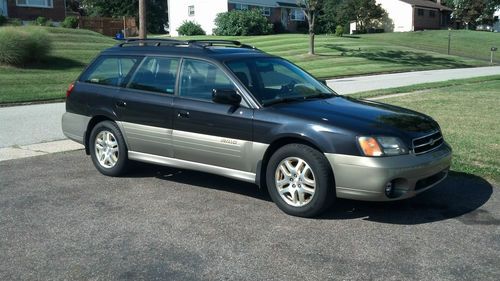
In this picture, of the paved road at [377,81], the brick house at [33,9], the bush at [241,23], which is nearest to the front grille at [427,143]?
the paved road at [377,81]

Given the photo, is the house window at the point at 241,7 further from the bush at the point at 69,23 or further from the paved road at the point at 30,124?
A: the paved road at the point at 30,124

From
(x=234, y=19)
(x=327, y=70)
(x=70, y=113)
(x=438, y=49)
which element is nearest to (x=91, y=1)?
(x=234, y=19)

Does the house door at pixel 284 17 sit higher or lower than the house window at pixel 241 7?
lower

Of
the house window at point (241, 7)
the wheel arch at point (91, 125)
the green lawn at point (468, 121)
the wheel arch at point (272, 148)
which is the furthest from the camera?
the house window at point (241, 7)

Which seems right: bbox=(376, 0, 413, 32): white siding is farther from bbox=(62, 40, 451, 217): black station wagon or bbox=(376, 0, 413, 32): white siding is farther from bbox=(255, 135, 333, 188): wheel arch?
bbox=(255, 135, 333, 188): wheel arch

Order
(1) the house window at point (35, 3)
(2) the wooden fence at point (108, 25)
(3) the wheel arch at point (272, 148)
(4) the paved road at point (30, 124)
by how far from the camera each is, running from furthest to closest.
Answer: (2) the wooden fence at point (108, 25), (1) the house window at point (35, 3), (4) the paved road at point (30, 124), (3) the wheel arch at point (272, 148)

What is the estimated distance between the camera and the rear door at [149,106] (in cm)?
607

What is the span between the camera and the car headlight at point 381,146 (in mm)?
4801

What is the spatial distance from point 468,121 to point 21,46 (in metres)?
16.2

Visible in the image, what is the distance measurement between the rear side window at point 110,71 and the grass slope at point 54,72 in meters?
7.70

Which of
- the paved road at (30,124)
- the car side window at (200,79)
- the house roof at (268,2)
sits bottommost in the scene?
the paved road at (30,124)

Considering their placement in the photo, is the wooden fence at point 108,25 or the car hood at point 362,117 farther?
the wooden fence at point 108,25

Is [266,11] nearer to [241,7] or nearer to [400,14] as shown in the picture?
[241,7]

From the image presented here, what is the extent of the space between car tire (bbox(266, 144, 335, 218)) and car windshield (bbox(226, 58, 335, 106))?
67 centimetres
